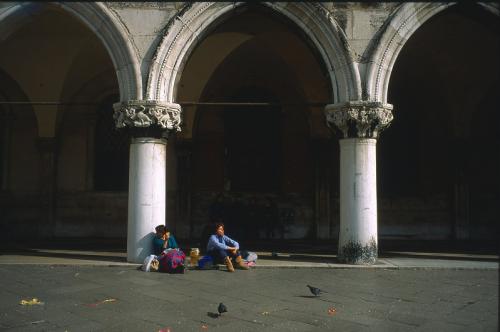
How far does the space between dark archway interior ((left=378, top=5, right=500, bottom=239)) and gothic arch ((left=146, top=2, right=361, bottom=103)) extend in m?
4.43

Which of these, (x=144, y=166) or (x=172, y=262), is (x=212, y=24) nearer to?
(x=144, y=166)

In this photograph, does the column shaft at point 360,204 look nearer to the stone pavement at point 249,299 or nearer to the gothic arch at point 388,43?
the stone pavement at point 249,299

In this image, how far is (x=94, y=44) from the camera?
35.4ft

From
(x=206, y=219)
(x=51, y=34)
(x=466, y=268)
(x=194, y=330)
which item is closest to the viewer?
(x=194, y=330)

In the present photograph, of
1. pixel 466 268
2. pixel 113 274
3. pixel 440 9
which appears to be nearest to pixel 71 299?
pixel 113 274

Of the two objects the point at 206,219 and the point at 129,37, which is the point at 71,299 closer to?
the point at 129,37

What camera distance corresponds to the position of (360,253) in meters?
7.39

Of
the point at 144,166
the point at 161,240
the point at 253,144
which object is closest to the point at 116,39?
the point at 144,166

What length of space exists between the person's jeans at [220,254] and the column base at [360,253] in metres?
1.81

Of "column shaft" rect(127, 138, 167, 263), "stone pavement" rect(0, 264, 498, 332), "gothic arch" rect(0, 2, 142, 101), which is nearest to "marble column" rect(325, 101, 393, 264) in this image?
"stone pavement" rect(0, 264, 498, 332)

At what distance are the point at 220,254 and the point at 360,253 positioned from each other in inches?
88.4

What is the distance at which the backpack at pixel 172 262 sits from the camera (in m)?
6.84

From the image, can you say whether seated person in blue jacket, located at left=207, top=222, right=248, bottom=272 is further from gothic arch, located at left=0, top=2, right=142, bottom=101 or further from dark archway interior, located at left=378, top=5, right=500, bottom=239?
dark archway interior, located at left=378, top=5, right=500, bottom=239

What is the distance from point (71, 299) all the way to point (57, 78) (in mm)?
7739
